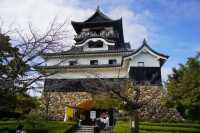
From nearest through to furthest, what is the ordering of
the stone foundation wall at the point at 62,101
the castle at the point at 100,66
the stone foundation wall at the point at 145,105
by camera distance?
the stone foundation wall at the point at 145,105 < the castle at the point at 100,66 < the stone foundation wall at the point at 62,101

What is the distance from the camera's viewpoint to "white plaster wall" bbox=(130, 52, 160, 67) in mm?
39906

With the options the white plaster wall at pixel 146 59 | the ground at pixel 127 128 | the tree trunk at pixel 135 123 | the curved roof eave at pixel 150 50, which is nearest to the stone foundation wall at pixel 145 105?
the white plaster wall at pixel 146 59

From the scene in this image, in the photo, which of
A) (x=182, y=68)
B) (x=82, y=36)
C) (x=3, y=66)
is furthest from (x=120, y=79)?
(x=3, y=66)

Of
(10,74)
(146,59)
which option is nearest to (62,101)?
(146,59)

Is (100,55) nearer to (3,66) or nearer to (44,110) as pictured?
(44,110)

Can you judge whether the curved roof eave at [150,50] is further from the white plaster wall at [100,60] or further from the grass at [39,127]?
the grass at [39,127]

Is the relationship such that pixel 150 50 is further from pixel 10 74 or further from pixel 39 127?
pixel 10 74

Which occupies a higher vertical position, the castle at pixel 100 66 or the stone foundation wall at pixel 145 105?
the castle at pixel 100 66

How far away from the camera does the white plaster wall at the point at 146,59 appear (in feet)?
131

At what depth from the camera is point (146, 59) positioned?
40.4 metres

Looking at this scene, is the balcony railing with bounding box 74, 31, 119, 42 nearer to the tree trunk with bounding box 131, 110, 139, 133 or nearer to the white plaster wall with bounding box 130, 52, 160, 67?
the white plaster wall with bounding box 130, 52, 160, 67

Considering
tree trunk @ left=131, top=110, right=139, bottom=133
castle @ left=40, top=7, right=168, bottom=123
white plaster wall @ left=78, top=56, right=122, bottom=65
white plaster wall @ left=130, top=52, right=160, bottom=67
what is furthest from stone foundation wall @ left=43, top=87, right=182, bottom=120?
tree trunk @ left=131, top=110, right=139, bottom=133

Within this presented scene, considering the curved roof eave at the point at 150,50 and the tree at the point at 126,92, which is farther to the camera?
the curved roof eave at the point at 150,50

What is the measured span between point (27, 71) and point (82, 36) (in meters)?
39.5
